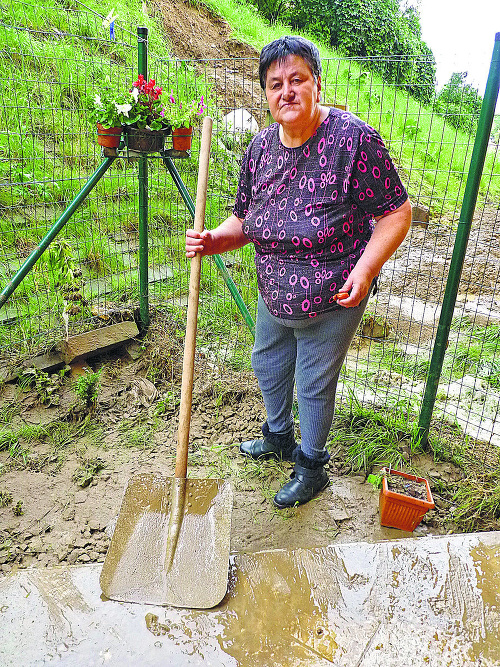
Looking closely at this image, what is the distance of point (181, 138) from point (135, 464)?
1925mm

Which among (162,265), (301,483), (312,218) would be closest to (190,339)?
(312,218)

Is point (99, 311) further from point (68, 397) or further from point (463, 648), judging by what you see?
point (463, 648)

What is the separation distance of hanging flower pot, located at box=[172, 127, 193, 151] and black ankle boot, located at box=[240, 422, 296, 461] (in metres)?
1.74

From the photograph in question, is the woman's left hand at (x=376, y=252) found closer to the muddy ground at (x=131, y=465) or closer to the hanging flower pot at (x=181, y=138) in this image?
the muddy ground at (x=131, y=465)

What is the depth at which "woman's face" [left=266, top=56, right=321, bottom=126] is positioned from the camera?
1864mm

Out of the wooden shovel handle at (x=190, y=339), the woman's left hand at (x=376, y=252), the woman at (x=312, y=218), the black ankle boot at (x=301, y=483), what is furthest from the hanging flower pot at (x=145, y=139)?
the black ankle boot at (x=301, y=483)

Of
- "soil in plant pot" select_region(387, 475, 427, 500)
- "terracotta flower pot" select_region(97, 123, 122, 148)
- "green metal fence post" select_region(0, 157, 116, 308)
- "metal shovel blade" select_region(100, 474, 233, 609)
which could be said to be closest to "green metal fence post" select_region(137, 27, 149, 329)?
"terracotta flower pot" select_region(97, 123, 122, 148)

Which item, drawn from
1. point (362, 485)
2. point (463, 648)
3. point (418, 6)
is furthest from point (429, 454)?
point (418, 6)

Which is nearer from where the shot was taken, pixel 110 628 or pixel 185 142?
pixel 110 628

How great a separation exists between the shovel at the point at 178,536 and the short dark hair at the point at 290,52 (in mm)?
443

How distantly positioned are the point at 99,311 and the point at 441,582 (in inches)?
119

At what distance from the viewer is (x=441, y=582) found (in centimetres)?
158

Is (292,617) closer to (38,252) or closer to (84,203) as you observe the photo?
(38,252)

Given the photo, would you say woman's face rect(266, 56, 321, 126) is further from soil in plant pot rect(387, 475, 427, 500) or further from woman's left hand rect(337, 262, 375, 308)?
soil in plant pot rect(387, 475, 427, 500)
